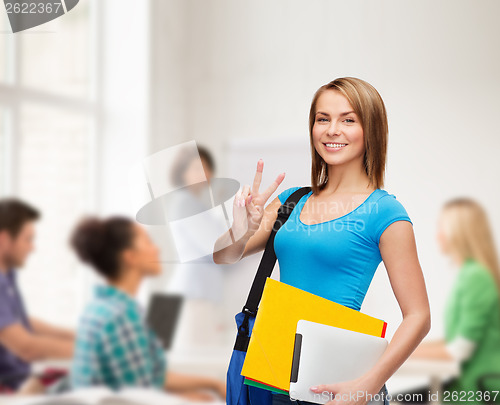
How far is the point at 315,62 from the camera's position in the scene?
316cm

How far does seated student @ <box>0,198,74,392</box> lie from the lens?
2273mm

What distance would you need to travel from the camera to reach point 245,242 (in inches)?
37.5

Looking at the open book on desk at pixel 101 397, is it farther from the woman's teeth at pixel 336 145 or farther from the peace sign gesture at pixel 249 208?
the woman's teeth at pixel 336 145

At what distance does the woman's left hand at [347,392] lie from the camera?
31.8 inches

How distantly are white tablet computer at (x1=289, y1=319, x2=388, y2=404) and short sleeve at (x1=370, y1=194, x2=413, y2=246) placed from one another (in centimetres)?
15

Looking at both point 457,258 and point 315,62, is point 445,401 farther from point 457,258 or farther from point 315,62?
point 315,62

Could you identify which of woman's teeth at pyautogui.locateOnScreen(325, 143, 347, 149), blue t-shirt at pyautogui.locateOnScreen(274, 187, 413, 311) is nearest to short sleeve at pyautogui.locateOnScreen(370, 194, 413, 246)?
blue t-shirt at pyautogui.locateOnScreen(274, 187, 413, 311)

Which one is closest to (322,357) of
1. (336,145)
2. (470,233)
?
(336,145)

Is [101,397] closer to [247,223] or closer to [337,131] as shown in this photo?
[247,223]

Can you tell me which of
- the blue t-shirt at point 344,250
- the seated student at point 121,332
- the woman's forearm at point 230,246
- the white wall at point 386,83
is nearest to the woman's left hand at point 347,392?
the blue t-shirt at point 344,250

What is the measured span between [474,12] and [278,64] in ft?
3.40

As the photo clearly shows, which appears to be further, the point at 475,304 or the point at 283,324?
the point at 475,304

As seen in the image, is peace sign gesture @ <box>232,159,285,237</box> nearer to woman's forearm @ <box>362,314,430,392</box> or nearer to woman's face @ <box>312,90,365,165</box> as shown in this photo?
woman's face @ <box>312,90,365,165</box>

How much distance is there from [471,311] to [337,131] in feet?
6.02
